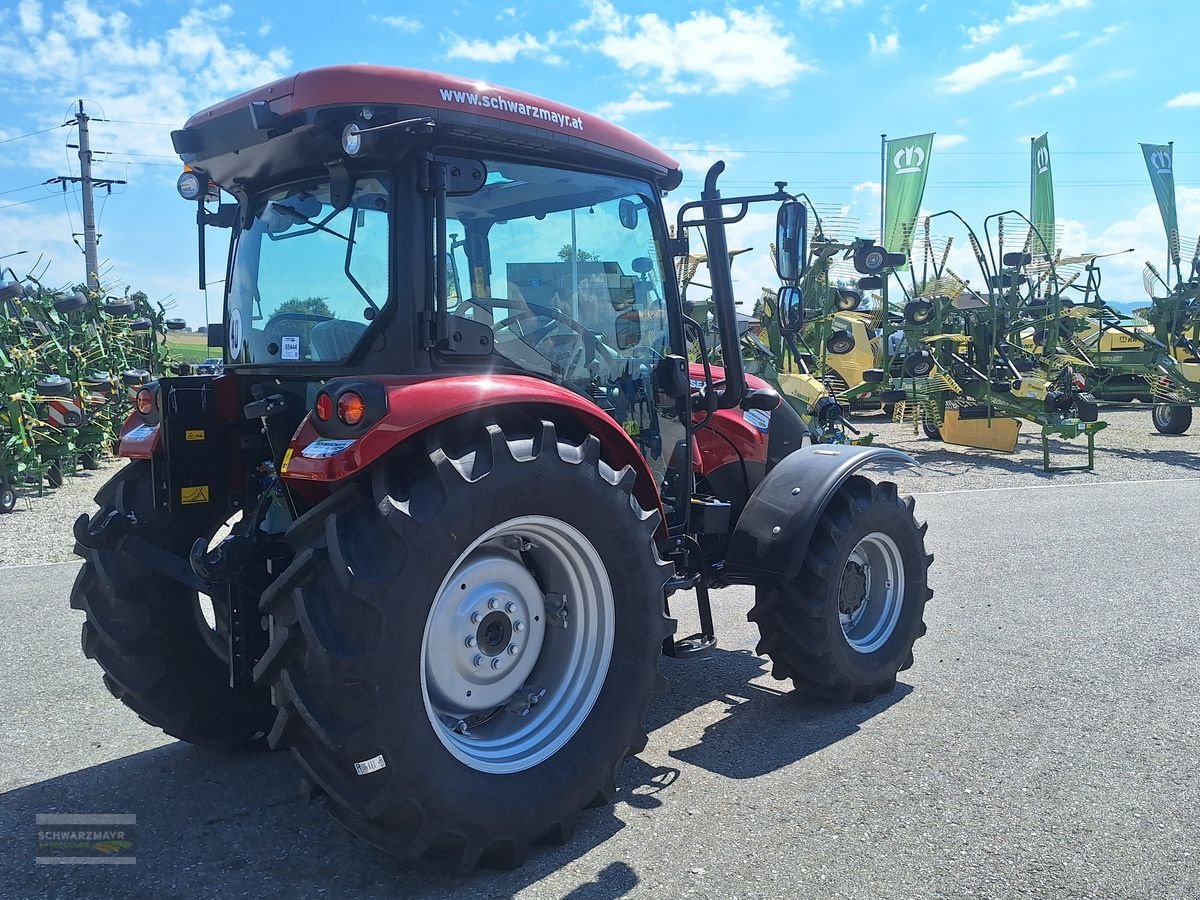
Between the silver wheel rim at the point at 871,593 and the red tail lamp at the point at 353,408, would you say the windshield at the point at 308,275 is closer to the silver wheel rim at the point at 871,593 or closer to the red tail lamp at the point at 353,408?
the red tail lamp at the point at 353,408

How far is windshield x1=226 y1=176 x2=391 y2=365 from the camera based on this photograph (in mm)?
3229

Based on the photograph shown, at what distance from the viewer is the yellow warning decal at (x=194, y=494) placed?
3.30 meters

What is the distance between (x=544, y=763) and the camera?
10.3 feet

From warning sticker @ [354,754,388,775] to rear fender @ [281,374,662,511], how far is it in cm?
79

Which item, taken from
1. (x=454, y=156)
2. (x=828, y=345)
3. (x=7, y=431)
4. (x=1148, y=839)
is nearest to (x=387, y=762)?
(x=454, y=156)

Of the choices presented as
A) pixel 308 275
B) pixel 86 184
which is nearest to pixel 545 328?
pixel 308 275

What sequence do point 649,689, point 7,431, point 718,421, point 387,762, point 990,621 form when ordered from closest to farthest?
point 387,762
point 649,689
point 718,421
point 990,621
point 7,431

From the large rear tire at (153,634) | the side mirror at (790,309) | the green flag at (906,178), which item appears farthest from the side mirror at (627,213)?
the green flag at (906,178)

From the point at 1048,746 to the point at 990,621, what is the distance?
6.33 feet

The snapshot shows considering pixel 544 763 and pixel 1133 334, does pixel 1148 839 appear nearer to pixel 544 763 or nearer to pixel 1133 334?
pixel 544 763

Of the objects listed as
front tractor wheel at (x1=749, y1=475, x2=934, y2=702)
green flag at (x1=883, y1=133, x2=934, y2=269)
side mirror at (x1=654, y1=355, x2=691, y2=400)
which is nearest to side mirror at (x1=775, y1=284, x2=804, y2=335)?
side mirror at (x1=654, y1=355, x2=691, y2=400)

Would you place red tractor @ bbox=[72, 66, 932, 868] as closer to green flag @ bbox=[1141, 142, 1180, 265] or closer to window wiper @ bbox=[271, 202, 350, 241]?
window wiper @ bbox=[271, 202, 350, 241]

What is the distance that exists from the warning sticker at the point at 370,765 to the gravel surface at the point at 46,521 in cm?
610

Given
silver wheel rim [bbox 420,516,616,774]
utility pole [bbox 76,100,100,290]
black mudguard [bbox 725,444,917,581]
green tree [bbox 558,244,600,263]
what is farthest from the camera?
utility pole [bbox 76,100,100,290]
